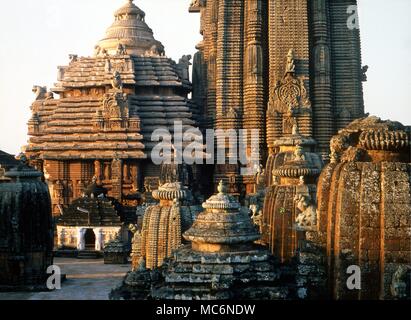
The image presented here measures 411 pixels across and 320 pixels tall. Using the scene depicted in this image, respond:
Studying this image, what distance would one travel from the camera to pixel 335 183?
393 inches

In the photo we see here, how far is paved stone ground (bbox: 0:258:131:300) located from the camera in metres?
19.9

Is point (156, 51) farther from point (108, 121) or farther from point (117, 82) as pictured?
point (108, 121)

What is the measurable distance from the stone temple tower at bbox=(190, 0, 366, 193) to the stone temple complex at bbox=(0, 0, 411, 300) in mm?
85

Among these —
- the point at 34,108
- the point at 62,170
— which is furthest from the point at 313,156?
the point at 34,108

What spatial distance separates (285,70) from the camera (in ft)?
119

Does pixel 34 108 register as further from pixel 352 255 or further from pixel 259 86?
pixel 352 255

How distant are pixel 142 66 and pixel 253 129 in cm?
1056

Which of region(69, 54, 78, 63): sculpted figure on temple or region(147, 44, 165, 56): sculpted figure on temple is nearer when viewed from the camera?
region(147, 44, 165, 56): sculpted figure on temple

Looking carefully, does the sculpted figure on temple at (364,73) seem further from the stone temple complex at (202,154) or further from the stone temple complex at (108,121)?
the stone temple complex at (108,121)

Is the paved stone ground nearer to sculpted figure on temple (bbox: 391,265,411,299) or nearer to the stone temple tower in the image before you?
the stone temple tower

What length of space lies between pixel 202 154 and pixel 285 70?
7.18 metres

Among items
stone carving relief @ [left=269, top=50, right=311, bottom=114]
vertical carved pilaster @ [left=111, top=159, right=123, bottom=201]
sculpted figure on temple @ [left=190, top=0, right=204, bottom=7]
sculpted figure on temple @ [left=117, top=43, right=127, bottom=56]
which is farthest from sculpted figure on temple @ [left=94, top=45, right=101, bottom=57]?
stone carving relief @ [left=269, top=50, right=311, bottom=114]

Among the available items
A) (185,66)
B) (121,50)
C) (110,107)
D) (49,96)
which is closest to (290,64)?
(185,66)

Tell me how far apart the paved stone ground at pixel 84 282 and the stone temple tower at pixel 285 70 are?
1125 centimetres
